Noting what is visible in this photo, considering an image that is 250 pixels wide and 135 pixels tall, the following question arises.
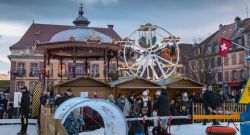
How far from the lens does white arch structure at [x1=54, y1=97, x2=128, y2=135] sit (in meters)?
9.76

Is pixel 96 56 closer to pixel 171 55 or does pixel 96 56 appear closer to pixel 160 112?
pixel 171 55

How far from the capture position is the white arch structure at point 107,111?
9762 mm

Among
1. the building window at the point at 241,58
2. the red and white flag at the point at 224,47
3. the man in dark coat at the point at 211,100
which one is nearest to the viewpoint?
the man in dark coat at the point at 211,100

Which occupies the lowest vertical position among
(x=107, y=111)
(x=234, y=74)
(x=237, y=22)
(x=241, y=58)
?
(x=107, y=111)

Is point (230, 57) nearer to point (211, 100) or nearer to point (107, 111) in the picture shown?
point (211, 100)

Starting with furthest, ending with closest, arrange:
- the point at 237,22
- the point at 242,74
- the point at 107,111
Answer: the point at 237,22
the point at 242,74
the point at 107,111

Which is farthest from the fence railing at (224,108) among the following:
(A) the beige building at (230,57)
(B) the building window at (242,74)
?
(B) the building window at (242,74)

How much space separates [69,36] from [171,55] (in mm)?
8499

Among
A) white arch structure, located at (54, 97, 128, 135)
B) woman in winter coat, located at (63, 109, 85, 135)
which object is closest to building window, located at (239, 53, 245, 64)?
woman in winter coat, located at (63, 109, 85, 135)

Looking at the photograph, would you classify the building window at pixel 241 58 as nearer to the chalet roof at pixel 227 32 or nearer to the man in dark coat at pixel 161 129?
the chalet roof at pixel 227 32

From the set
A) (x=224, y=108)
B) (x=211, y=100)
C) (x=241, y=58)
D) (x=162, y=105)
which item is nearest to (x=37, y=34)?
(x=241, y=58)

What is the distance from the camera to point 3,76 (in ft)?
326

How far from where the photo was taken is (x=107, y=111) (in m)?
10.8

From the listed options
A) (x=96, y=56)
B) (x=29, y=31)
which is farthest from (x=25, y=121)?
(x=29, y=31)
